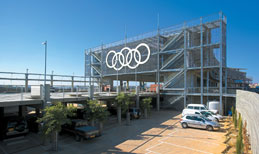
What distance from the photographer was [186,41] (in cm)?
3294

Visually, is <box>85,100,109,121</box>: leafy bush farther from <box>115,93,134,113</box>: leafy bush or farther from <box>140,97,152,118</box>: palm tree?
<box>140,97,152,118</box>: palm tree

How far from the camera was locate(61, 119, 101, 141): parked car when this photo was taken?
1480 centimetres

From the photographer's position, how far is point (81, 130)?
1508 centimetres

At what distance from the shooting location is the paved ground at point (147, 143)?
41.8 feet

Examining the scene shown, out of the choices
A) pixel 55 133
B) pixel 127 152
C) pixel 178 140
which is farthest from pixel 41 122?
pixel 178 140

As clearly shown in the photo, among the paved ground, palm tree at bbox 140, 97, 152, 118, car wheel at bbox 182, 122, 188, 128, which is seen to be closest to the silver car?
car wheel at bbox 182, 122, 188, 128

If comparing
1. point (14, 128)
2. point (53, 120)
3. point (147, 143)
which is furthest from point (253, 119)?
point (14, 128)

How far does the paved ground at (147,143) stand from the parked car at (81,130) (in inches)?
23.2

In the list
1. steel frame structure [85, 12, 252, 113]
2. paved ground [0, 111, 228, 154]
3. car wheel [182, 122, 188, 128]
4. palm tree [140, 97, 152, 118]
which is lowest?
paved ground [0, 111, 228, 154]

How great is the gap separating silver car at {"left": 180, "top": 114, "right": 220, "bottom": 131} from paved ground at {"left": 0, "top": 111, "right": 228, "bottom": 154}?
2.04 ft

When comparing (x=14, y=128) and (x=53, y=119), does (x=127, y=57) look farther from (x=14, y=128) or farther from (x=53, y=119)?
(x=53, y=119)

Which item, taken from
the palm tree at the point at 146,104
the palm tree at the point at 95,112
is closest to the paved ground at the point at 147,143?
the palm tree at the point at 95,112

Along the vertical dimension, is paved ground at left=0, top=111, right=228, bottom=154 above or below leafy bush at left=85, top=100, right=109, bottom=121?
below

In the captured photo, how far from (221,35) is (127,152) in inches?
1039
